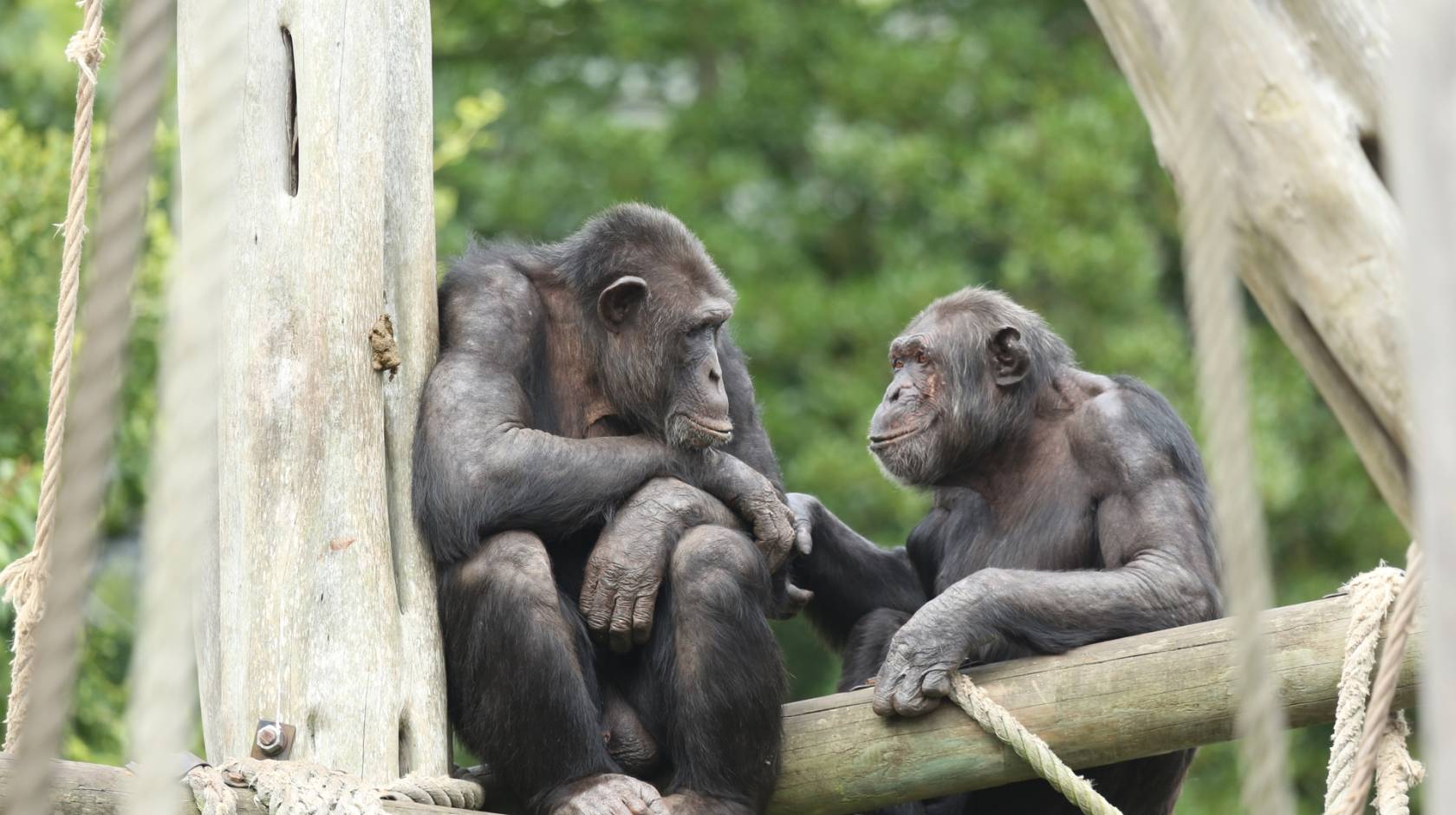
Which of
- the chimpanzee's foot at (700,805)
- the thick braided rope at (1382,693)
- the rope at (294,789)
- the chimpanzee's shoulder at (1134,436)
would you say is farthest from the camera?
the chimpanzee's shoulder at (1134,436)

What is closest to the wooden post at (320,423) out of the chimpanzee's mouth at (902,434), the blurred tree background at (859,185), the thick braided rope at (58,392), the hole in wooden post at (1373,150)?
the thick braided rope at (58,392)

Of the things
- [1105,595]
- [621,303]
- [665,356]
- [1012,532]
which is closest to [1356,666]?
[1105,595]

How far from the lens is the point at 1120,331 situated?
1242 centimetres

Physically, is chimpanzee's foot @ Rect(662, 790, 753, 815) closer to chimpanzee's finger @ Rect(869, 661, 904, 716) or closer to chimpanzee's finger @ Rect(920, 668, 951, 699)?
chimpanzee's finger @ Rect(869, 661, 904, 716)

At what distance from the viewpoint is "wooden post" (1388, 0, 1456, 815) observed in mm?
1181

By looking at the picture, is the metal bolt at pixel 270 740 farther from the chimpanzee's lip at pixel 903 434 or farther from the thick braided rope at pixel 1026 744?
the chimpanzee's lip at pixel 903 434

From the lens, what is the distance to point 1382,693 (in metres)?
2.94

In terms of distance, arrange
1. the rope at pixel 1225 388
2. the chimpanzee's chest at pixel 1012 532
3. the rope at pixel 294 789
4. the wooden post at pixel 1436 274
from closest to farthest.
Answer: the wooden post at pixel 1436 274 < the rope at pixel 1225 388 < the rope at pixel 294 789 < the chimpanzee's chest at pixel 1012 532

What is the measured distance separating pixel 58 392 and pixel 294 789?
1.10 m

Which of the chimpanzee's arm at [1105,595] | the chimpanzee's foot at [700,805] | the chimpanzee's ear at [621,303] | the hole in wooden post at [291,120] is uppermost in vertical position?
the hole in wooden post at [291,120]

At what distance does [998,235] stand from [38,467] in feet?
28.6

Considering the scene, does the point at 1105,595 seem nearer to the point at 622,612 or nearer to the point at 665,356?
the point at 622,612

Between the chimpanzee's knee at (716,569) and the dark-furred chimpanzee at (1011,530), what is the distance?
0.41 metres

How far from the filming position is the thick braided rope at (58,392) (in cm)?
377
